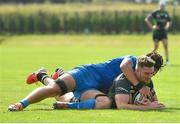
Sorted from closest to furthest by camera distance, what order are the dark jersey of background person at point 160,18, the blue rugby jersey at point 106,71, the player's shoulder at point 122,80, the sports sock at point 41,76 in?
the player's shoulder at point 122,80 → the blue rugby jersey at point 106,71 → the sports sock at point 41,76 → the dark jersey of background person at point 160,18

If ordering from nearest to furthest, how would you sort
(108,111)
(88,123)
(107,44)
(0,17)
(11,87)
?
(88,123) < (108,111) < (11,87) < (107,44) < (0,17)

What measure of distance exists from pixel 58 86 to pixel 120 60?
1.17 metres

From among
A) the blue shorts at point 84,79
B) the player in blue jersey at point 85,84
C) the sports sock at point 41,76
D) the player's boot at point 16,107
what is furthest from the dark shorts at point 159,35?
the player's boot at point 16,107

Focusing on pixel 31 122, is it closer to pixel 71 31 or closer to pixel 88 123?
pixel 88 123

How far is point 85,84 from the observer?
12156 mm

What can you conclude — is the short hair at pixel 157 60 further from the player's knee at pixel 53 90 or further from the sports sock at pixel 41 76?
the sports sock at pixel 41 76

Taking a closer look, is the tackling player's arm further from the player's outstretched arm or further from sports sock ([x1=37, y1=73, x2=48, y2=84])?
sports sock ([x1=37, y1=73, x2=48, y2=84])

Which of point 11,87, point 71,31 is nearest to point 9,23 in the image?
point 71,31

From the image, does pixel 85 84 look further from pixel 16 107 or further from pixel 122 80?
pixel 16 107

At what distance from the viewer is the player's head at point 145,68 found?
11500mm

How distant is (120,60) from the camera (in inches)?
483

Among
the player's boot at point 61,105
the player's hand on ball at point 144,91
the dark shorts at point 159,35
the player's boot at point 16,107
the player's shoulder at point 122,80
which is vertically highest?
the player's shoulder at point 122,80

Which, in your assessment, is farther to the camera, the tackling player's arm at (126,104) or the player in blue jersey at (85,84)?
the player in blue jersey at (85,84)

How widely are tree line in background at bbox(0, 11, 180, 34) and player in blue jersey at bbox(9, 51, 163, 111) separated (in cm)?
4728
